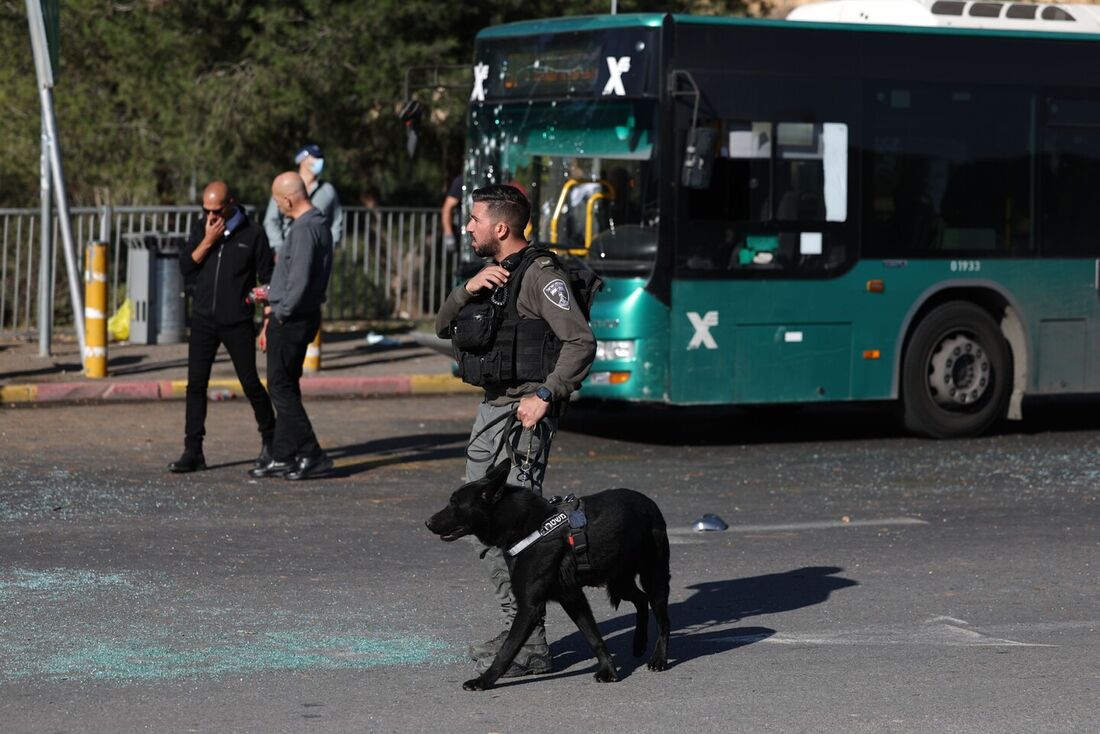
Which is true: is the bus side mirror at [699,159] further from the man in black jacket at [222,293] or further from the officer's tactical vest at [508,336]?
the officer's tactical vest at [508,336]

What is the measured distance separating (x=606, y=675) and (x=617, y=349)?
6.32 metres

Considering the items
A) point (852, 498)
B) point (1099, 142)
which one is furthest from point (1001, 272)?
point (852, 498)

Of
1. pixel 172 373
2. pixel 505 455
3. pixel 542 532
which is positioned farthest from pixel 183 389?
pixel 542 532

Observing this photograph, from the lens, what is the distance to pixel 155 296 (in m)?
17.8

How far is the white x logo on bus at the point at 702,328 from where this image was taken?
12.4 metres

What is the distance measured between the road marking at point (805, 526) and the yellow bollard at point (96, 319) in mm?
7646

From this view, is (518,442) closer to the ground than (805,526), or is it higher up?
higher up

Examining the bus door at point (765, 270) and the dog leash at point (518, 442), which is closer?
the dog leash at point (518, 442)

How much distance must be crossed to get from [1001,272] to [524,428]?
8129 mm

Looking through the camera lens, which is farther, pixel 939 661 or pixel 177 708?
pixel 939 661

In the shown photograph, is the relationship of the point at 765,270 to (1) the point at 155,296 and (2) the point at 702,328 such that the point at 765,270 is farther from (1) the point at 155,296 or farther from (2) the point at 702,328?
(1) the point at 155,296

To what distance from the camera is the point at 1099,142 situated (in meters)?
13.9

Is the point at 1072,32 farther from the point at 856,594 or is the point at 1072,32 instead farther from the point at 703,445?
the point at 856,594

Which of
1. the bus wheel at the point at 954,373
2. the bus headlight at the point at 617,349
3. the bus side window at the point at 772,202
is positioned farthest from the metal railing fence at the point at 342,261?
the bus wheel at the point at 954,373
